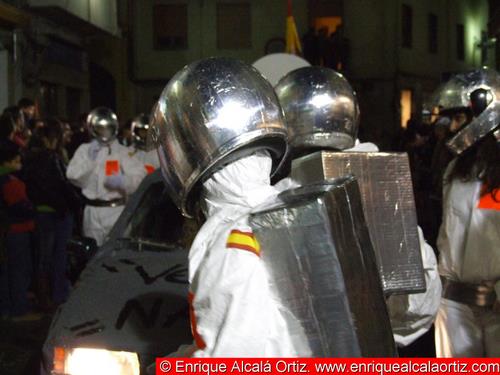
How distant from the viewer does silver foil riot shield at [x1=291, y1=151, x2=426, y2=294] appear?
293 centimetres

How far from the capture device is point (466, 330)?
11.7 ft

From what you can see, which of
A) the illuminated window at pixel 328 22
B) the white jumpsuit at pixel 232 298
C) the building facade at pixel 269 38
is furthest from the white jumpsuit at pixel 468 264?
the illuminated window at pixel 328 22

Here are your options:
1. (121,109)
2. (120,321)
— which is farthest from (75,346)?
(121,109)

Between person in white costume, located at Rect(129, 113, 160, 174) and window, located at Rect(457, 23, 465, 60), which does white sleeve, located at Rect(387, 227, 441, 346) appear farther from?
window, located at Rect(457, 23, 465, 60)

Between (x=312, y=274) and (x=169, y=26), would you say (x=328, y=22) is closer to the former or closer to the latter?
(x=169, y=26)

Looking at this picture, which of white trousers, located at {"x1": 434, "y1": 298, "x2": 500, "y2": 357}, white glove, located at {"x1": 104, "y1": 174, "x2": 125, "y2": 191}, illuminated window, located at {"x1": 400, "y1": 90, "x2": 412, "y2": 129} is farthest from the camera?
illuminated window, located at {"x1": 400, "y1": 90, "x2": 412, "y2": 129}

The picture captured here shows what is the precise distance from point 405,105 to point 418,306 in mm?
26858

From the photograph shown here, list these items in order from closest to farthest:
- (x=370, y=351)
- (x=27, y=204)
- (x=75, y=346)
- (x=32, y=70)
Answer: (x=370, y=351) → (x=75, y=346) → (x=27, y=204) → (x=32, y=70)

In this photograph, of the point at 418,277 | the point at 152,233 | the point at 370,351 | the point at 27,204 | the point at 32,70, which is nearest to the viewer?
the point at 370,351

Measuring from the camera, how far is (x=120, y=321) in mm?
3264

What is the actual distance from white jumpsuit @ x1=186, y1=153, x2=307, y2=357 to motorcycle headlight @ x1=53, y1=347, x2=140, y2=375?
2.92 ft

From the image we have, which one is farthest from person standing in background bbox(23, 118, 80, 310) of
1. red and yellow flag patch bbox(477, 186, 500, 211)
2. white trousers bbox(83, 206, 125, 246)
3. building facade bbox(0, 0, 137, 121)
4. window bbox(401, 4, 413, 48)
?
window bbox(401, 4, 413, 48)

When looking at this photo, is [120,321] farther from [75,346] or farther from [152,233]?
[152,233]

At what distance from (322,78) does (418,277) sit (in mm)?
1483
